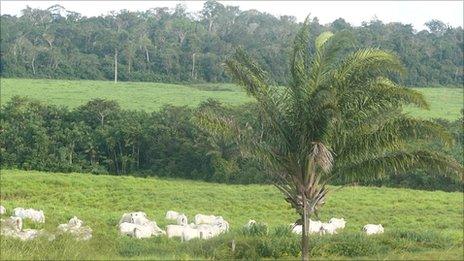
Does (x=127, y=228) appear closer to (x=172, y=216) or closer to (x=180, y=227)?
(x=180, y=227)

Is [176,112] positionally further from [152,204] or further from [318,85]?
[318,85]

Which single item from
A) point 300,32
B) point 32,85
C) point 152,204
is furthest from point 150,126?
point 300,32

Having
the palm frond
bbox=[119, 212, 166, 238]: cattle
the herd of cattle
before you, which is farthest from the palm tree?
bbox=[119, 212, 166, 238]: cattle

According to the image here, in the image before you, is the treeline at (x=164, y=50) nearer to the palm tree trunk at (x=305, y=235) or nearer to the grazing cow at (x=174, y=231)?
the grazing cow at (x=174, y=231)

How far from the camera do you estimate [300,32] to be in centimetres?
1404

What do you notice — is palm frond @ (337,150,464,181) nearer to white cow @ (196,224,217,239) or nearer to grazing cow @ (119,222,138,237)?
white cow @ (196,224,217,239)

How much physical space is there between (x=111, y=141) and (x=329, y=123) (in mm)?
34038

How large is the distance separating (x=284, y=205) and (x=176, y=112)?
18796mm

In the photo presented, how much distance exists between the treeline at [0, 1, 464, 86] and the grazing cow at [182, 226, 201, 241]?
1854 inches

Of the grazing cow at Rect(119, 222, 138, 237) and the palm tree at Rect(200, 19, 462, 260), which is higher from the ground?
the palm tree at Rect(200, 19, 462, 260)

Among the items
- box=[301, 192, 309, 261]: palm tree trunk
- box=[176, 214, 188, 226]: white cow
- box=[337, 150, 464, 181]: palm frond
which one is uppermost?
box=[337, 150, 464, 181]: palm frond

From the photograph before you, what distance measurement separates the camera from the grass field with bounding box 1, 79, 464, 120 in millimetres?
57688

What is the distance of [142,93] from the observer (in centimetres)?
6556

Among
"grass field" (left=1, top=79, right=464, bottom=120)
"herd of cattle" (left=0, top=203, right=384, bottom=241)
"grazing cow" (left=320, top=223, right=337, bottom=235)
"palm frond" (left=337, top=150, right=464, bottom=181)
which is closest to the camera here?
"palm frond" (left=337, top=150, right=464, bottom=181)
